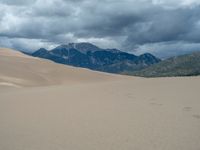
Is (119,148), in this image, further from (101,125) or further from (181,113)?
(181,113)

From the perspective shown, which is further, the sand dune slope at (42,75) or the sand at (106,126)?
the sand dune slope at (42,75)

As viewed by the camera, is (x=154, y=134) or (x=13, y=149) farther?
(x=154, y=134)

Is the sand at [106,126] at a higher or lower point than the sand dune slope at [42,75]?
lower

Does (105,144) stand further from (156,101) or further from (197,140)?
(156,101)

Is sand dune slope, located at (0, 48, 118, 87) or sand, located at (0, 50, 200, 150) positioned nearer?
sand, located at (0, 50, 200, 150)

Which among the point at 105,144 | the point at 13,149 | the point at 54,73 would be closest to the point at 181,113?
the point at 105,144

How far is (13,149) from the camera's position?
8.30 metres

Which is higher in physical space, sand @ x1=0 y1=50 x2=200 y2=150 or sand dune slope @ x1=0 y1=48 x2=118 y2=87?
sand dune slope @ x1=0 y1=48 x2=118 y2=87

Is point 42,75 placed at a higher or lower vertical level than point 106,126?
higher

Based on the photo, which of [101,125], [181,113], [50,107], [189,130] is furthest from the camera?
[50,107]

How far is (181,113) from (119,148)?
5053 mm

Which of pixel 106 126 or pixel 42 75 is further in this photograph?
pixel 42 75

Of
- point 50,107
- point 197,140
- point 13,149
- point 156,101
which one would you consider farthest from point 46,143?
point 156,101

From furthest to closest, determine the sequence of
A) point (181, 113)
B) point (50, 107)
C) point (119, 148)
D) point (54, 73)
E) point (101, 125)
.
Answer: point (54, 73)
point (50, 107)
point (181, 113)
point (101, 125)
point (119, 148)
